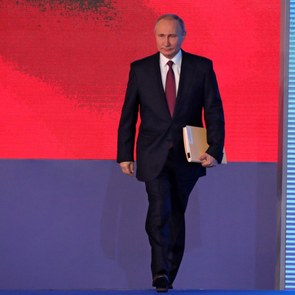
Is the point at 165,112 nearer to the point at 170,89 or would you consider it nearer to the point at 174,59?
the point at 170,89

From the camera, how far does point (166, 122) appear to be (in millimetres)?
3678

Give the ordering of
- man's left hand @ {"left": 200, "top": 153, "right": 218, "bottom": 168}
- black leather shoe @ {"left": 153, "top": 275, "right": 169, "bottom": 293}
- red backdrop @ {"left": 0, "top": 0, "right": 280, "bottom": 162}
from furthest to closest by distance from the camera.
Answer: red backdrop @ {"left": 0, "top": 0, "right": 280, "bottom": 162} → man's left hand @ {"left": 200, "top": 153, "right": 218, "bottom": 168} → black leather shoe @ {"left": 153, "top": 275, "right": 169, "bottom": 293}

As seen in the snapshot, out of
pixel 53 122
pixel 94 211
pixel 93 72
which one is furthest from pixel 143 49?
pixel 94 211

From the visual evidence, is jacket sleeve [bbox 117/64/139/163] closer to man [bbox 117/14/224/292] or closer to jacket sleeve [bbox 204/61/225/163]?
man [bbox 117/14/224/292]

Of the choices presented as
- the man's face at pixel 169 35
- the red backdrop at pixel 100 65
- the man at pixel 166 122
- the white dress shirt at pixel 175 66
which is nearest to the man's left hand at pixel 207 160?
the man at pixel 166 122

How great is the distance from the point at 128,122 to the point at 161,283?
0.78 m

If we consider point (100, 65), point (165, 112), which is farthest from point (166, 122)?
point (100, 65)

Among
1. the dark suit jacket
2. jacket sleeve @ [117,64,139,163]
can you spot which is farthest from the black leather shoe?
jacket sleeve @ [117,64,139,163]

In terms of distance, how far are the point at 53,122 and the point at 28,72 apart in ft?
1.13

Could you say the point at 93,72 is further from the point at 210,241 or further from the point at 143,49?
the point at 210,241

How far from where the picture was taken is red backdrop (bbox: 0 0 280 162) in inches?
190

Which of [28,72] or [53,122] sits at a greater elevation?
A: [28,72]

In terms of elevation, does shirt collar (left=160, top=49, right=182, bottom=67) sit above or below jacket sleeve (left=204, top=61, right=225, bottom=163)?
above

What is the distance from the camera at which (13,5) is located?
4.81m
